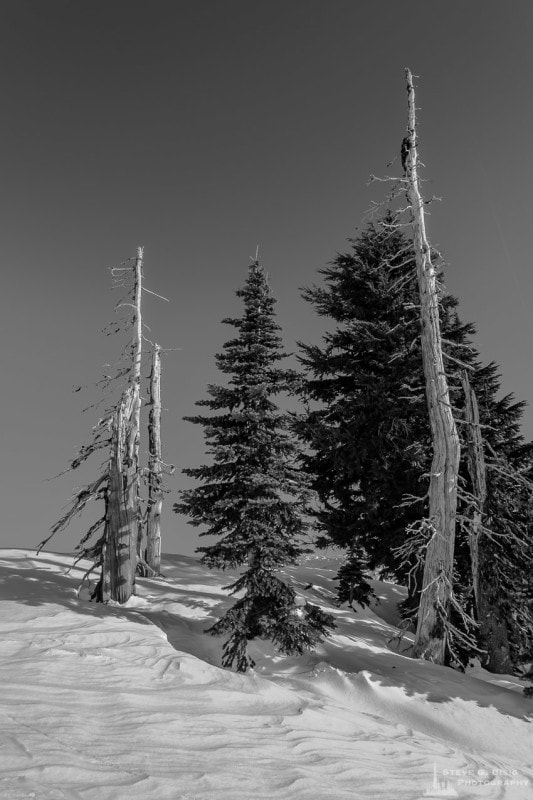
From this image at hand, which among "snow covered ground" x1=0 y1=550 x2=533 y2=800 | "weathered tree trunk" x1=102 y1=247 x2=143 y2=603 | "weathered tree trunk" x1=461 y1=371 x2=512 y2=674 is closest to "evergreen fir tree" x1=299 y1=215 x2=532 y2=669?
"weathered tree trunk" x1=461 y1=371 x2=512 y2=674

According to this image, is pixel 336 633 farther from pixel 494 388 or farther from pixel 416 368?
pixel 494 388

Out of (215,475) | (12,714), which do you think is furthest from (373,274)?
(12,714)

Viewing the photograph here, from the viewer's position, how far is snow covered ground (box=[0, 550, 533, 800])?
3822mm

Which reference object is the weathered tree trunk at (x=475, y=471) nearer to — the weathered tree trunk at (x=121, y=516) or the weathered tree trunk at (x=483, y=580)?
the weathered tree trunk at (x=483, y=580)

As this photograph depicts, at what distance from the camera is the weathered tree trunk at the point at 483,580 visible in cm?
1191

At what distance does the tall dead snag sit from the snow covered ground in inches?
41.3

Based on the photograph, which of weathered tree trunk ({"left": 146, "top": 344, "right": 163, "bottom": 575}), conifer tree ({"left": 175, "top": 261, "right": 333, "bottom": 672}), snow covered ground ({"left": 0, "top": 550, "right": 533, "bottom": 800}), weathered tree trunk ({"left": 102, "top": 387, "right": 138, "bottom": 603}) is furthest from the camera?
weathered tree trunk ({"left": 146, "top": 344, "right": 163, "bottom": 575})

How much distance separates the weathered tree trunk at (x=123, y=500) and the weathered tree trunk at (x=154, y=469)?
1.71 metres

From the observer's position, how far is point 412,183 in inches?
539

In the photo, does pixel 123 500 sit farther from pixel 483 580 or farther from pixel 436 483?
pixel 483 580

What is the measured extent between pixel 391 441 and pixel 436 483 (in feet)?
7.01

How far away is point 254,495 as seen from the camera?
412 inches

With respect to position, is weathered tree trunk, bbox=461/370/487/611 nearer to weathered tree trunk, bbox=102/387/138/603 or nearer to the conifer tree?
the conifer tree

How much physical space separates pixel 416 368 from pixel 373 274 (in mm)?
3687
